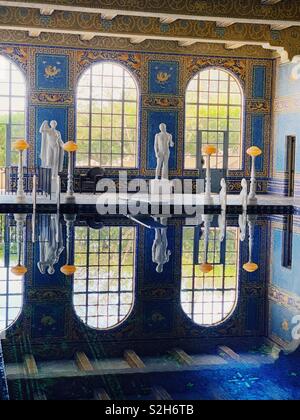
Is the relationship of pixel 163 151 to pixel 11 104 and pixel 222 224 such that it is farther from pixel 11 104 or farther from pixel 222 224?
pixel 222 224

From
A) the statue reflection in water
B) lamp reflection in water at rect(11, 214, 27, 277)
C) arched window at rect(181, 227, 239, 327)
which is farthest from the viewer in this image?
the statue reflection in water

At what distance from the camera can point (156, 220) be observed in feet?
54.6

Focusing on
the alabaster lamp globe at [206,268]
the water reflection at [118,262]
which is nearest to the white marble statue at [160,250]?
the water reflection at [118,262]

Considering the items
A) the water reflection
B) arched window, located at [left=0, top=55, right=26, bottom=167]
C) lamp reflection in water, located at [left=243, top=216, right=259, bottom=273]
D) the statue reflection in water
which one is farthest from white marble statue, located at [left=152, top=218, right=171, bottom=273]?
arched window, located at [left=0, top=55, right=26, bottom=167]

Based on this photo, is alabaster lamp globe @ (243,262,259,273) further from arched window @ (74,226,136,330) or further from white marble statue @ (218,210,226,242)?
white marble statue @ (218,210,226,242)

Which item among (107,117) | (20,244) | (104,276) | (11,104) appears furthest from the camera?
(107,117)

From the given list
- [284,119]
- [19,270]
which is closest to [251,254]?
[19,270]

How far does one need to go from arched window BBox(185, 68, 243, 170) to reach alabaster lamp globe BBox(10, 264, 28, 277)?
15.7 m

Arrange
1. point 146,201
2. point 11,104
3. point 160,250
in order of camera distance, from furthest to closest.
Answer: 1. point 11,104
2. point 146,201
3. point 160,250

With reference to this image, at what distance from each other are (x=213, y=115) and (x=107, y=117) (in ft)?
11.6

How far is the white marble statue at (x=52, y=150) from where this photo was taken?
855 inches

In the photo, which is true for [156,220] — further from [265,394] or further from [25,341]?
[265,394]

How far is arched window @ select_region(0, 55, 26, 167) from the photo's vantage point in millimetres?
→ 23438

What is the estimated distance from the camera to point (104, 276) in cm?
942
